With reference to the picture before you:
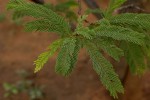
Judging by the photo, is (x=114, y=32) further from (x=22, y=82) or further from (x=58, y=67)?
(x=22, y=82)

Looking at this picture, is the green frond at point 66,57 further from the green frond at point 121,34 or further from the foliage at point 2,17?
the foliage at point 2,17

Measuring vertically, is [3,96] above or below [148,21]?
below

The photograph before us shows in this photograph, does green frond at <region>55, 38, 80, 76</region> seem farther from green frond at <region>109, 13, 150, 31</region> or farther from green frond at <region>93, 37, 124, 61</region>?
green frond at <region>109, 13, 150, 31</region>

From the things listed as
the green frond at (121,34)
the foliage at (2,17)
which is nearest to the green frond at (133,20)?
the green frond at (121,34)

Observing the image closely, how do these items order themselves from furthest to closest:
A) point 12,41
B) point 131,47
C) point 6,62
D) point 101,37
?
point 12,41
point 6,62
point 131,47
point 101,37

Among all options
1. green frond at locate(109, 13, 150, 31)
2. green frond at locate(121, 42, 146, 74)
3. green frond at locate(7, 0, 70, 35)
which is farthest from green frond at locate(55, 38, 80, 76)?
green frond at locate(121, 42, 146, 74)

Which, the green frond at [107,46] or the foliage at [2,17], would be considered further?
the foliage at [2,17]

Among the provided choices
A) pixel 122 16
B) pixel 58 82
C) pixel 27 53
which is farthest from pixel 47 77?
pixel 122 16
